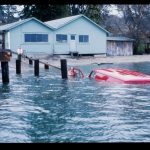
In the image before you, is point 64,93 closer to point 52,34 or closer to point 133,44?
point 52,34

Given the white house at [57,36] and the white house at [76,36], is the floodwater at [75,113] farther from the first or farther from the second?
the white house at [76,36]

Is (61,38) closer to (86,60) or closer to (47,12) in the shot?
(86,60)

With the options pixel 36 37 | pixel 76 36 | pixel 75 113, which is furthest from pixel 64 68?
pixel 76 36

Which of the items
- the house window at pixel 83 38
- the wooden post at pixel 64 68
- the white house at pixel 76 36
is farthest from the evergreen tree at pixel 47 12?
the wooden post at pixel 64 68

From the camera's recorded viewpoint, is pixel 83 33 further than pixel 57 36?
Yes

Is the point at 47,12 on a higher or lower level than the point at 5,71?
higher

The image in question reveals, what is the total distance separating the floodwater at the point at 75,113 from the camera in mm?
9516

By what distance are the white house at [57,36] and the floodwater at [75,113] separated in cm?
2368

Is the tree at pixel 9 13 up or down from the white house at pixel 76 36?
up

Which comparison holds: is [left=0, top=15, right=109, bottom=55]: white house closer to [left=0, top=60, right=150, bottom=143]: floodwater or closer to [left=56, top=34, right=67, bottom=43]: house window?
[left=56, top=34, right=67, bottom=43]: house window

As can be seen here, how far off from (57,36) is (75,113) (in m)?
34.4

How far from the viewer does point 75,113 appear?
43.1 feet

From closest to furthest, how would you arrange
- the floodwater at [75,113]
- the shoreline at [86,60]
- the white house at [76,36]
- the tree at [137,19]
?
1. the floodwater at [75,113]
2. the shoreline at [86,60]
3. the white house at [76,36]
4. the tree at [137,19]

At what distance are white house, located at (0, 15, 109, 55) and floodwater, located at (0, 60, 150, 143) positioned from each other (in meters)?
23.7
